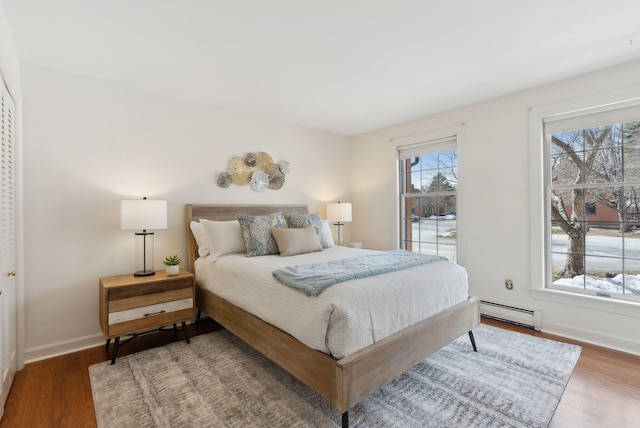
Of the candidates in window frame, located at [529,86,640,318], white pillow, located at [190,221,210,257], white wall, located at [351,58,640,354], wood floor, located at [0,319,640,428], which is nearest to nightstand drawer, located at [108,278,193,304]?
white pillow, located at [190,221,210,257]

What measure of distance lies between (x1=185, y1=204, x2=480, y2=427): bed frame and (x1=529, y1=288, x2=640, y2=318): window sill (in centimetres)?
100

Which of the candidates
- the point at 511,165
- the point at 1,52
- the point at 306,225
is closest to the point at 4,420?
the point at 1,52

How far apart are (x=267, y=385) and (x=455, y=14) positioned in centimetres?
272

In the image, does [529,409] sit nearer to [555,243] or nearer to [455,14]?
[555,243]

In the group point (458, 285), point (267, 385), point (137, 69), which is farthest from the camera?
point (137, 69)

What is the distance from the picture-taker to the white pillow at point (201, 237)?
10.3 feet

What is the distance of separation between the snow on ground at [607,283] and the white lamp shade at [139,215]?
153 inches

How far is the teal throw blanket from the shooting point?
180cm

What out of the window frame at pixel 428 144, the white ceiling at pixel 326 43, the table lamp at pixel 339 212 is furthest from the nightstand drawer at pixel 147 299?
the window frame at pixel 428 144

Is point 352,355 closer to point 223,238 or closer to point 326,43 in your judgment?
point 223,238

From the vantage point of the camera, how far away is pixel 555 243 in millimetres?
3061

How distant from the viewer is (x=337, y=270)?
83.0 inches

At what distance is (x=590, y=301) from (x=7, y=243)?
15.2 ft

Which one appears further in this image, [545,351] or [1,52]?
[545,351]
